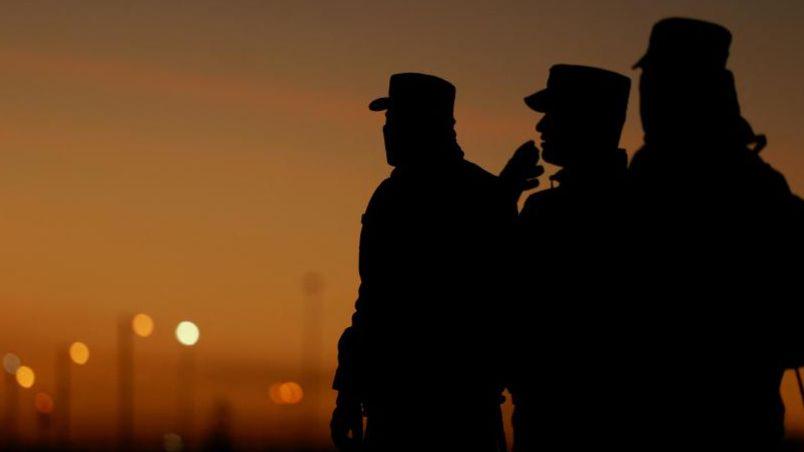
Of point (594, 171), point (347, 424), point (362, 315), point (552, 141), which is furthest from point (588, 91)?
point (347, 424)

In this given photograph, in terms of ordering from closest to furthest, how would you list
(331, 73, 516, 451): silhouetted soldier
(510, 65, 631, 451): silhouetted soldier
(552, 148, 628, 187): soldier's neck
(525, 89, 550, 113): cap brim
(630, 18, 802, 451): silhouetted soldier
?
(630, 18, 802, 451): silhouetted soldier → (510, 65, 631, 451): silhouetted soldier → (552, 148, 628, 187): soldier's neck → (525, 89, 550, 113): cap brim → (331, 73, 516, 451): silhouetted soldier

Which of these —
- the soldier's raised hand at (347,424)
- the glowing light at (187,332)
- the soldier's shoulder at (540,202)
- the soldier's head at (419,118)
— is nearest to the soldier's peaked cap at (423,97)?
the soldier's head at (419,118)

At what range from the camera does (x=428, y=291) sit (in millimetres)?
15094

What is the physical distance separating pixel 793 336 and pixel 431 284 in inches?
165

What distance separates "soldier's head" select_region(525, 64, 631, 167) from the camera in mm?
13500

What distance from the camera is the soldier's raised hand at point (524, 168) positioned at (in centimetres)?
1417

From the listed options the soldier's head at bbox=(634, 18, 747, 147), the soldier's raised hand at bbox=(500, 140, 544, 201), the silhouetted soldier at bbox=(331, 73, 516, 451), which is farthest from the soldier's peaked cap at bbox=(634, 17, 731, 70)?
the silhouetted soldier at bbox=(331, 73, 516, 451)

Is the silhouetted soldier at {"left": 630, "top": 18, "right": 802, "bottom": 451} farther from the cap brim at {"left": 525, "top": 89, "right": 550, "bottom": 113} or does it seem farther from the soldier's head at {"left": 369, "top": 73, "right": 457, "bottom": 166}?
the soldier's head at {"left": 369, "top": 73, "right": 457, "bottom": 166}

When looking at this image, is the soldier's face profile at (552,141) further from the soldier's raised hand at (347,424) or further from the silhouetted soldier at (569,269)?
the soldier's raised hand at (347,424)

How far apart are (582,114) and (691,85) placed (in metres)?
2.10

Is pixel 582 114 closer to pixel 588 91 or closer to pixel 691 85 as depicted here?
pixel 588 91

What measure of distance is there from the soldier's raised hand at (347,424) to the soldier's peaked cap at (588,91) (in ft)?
9.45

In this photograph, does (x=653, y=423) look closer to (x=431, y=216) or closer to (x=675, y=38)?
(x=675, y=38)

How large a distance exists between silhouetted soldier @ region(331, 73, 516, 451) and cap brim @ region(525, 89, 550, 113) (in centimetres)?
107
